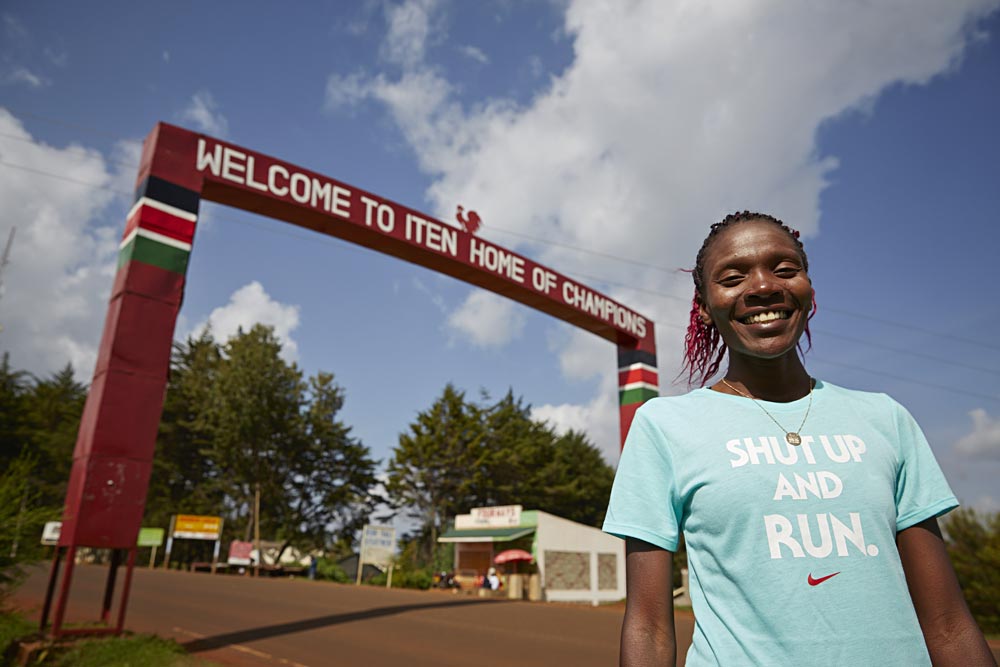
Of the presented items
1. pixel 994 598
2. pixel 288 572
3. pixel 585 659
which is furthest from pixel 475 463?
pixel 585 659

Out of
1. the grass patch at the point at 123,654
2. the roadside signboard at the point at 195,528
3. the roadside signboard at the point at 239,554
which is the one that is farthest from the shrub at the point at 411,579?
the grass patch at the point at 123,654

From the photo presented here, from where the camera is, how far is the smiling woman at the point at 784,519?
123 centimetres

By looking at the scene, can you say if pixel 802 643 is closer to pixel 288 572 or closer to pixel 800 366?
pixel 800 366

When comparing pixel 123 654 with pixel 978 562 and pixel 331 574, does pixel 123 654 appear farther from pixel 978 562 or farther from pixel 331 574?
pixel 331 574

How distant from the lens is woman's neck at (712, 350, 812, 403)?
1.52 metres

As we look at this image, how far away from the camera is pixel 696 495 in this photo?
1.34 meters

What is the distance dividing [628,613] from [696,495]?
27 centimetres

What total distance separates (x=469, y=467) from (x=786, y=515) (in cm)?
4138

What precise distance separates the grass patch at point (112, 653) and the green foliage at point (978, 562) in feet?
46.7

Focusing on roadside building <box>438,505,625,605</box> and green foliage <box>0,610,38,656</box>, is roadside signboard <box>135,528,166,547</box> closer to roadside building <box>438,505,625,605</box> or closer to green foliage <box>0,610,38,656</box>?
roadside building <box>438,505,625,605</box>

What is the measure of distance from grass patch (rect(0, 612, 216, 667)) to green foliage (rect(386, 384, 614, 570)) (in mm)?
34567

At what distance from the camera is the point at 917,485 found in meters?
1.40

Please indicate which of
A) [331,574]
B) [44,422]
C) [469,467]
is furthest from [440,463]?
[44,422]

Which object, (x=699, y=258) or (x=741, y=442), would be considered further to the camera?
(x=699, y=258)
